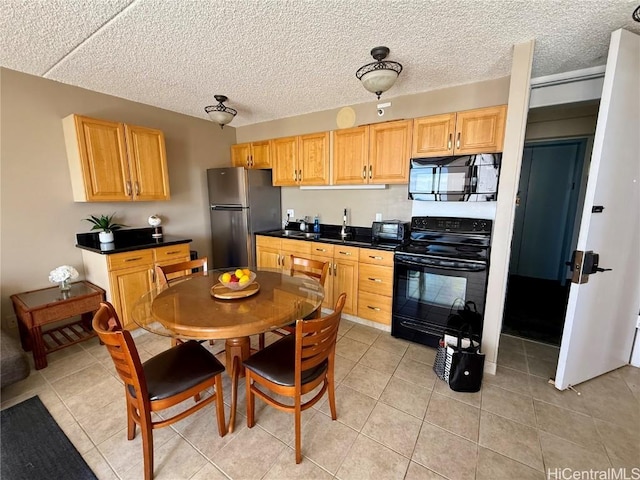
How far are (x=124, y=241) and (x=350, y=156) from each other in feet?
9.12

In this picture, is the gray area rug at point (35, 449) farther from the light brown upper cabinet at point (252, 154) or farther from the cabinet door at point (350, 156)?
the light brown upper cabinet at point (252, 154)

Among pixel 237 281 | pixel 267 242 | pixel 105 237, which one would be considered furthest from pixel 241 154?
pixel 237 281

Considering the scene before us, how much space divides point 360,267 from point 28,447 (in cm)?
269

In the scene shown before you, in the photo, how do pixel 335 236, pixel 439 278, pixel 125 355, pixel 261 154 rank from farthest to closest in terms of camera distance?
pixel 261 154
pixel 335 236
pixel 439 278
pixel 125 355

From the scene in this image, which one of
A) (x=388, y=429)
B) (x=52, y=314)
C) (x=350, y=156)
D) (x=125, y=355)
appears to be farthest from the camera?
(x=350, y=156)

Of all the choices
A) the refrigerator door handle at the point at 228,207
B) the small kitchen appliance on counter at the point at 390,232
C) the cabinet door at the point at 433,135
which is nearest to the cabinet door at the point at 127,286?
the refrigerator door handle at the point at 228,207

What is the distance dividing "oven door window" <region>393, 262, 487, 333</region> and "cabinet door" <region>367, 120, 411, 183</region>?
A: 97 centimetres

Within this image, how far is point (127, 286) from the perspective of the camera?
274cm

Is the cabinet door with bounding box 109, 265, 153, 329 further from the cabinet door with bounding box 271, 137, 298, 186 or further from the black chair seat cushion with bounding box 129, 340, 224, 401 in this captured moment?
the cabinet door with bounding box 271, 137, 298, 186

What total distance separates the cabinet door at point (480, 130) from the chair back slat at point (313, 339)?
1984 millimetres

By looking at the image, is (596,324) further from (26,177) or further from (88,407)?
(26,177)

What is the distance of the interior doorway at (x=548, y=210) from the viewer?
361 centimetres

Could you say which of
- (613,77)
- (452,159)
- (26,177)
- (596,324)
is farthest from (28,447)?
(613,77)

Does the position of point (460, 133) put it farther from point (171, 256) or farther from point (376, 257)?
point (171, 256)
